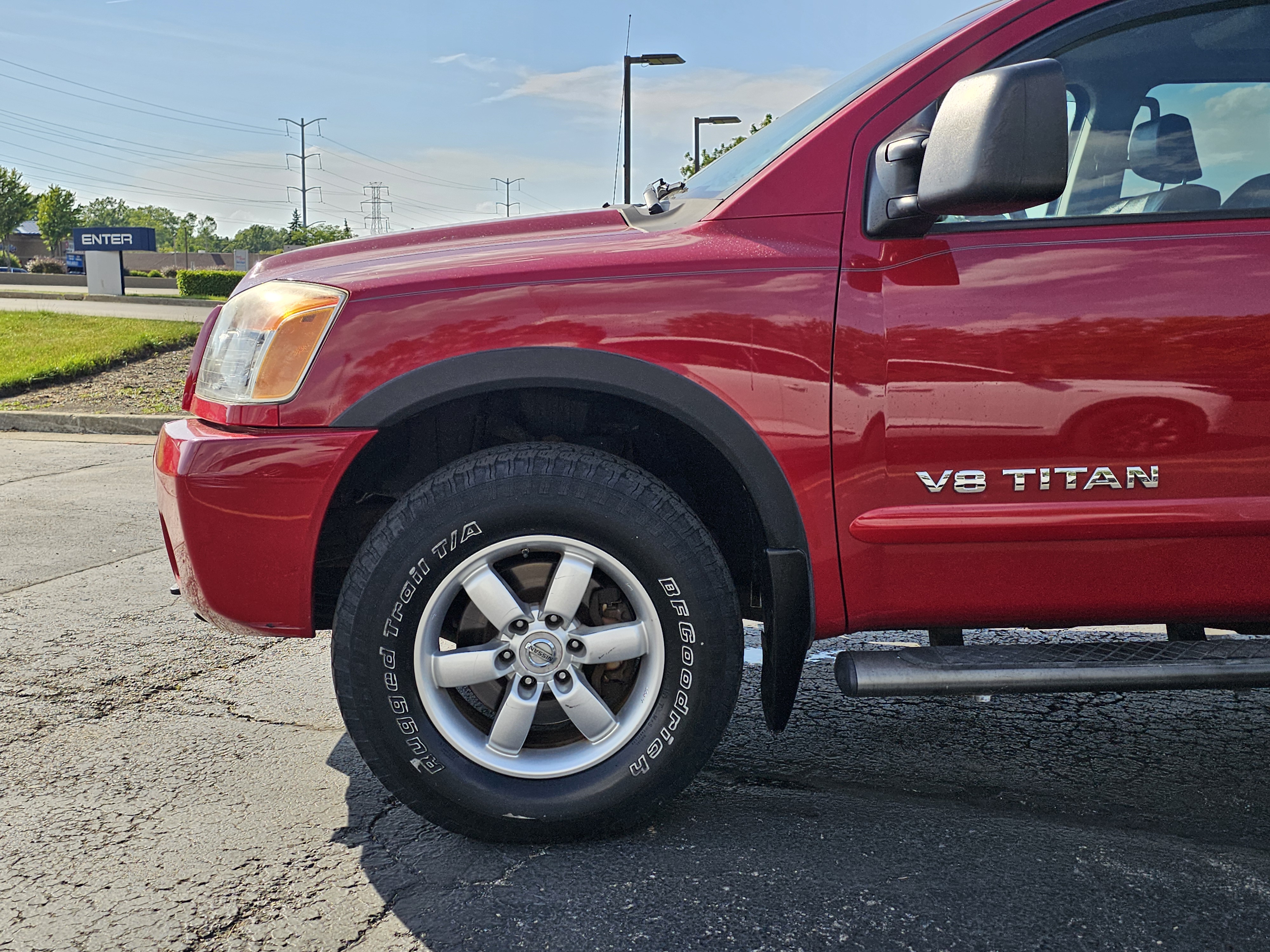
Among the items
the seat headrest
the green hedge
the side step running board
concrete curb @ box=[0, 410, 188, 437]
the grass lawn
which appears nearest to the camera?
the side step running board

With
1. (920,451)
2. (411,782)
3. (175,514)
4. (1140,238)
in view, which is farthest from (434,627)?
(1140,238)

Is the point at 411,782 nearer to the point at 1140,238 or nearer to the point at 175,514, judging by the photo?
the point at 175,514

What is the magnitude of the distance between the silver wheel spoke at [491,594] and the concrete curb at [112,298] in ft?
84.2

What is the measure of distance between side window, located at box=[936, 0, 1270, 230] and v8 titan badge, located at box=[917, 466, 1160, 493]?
0.54 m

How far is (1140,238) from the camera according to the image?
2268mm

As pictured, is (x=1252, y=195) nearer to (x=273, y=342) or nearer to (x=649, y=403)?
(x=649, y=403)

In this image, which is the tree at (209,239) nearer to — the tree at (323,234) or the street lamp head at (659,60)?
the tree at (323,234)

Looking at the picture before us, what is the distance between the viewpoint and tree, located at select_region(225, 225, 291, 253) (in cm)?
16462

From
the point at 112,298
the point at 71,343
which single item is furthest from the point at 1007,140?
the point at 112,298

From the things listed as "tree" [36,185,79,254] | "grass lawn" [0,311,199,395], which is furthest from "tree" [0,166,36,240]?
"grass lawn" [0,311,199,395]

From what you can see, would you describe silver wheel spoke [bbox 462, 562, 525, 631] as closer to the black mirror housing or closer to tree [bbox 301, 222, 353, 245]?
the black mirror housing

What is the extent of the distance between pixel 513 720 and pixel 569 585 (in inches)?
12.4

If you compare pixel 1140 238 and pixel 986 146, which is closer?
pixel 986 146

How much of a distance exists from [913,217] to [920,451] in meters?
0.47
